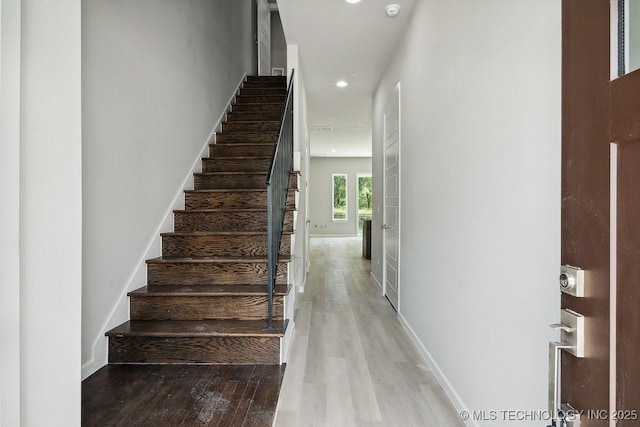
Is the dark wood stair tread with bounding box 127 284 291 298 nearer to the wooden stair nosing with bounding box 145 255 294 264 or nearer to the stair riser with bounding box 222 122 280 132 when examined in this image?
the wooden stair nosing with bounding box 145 255 294 264

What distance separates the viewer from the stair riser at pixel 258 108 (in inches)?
202

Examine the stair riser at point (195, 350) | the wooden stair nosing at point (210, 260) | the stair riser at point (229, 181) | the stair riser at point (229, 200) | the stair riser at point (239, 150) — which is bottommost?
the stair riser at point (195, 350)

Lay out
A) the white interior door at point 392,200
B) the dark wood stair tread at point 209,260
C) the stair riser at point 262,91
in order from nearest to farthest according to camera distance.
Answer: the dark wood stair tread at point 209,260 → the white interior door at point 392,200 → the stair riser at point 262,91

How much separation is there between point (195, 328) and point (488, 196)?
2031mm

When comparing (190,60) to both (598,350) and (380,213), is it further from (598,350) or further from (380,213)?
(598,350)

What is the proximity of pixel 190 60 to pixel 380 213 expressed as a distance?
2.97 meters

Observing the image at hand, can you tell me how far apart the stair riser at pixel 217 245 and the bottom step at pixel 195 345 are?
0.78 m

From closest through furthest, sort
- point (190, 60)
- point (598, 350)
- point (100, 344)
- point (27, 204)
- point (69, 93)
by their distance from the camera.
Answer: point (598, 350), point (27, 204), point (69, 93), point (100, 344), point (190, 60)

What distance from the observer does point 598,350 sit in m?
0.70

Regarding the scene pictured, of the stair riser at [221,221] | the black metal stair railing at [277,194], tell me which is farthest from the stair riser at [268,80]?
the stair riser at [221,221]

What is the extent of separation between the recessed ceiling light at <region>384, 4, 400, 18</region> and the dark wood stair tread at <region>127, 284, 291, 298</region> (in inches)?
96.6

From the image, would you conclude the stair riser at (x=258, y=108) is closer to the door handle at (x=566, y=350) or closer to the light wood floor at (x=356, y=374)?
the light wood floor at (x=356, y=374)

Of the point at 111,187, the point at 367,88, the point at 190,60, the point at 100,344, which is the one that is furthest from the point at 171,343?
the point at 367,88

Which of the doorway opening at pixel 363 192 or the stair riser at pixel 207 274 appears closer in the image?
the stair riser at pixel 207 274
